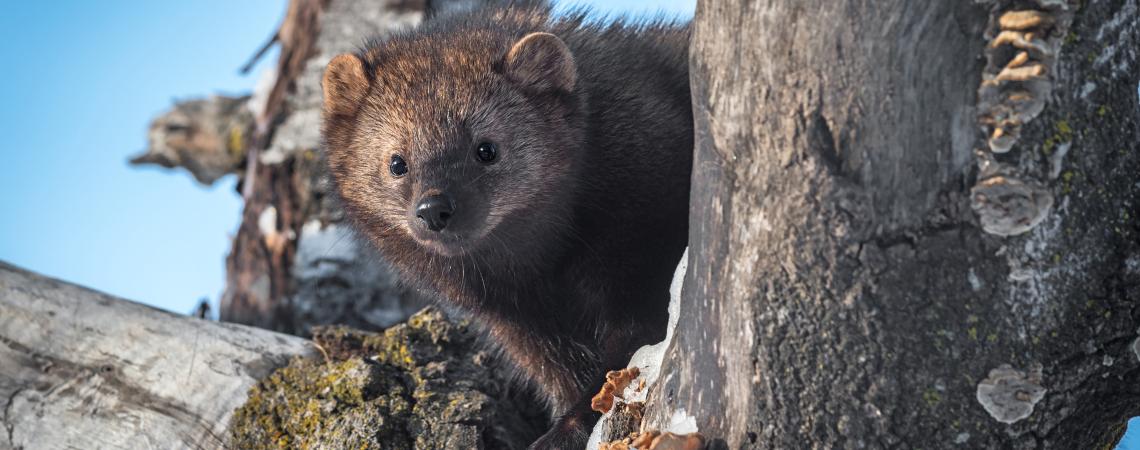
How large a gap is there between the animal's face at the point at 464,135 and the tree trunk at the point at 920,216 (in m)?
1.60

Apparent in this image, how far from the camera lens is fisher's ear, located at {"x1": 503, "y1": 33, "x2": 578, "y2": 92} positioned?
4.65 metres

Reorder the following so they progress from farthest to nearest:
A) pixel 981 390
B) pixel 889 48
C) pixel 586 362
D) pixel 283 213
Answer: pixel 283 213 < pixel 586 362 < pixel 981 390 < pixel 889 48

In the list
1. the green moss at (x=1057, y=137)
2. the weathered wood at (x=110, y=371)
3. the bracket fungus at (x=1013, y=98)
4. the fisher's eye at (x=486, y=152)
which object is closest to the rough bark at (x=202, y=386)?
the weathered wood at (x=110, y=371)

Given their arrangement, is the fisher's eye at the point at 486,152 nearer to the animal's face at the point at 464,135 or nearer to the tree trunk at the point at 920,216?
the animal's face at the point at 464,135

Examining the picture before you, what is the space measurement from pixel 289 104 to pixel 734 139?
17.1 feet

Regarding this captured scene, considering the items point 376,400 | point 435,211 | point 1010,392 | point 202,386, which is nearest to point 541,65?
point 435,211

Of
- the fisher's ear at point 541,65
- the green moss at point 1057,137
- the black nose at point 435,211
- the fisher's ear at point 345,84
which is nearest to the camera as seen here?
the green moss at point 1057,137

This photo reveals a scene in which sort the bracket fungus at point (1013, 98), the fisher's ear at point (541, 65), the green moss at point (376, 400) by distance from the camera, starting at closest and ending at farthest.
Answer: the bracket fungus at point (1013, 98) < the green moss at point (376, 400) < the fisher's ear at point (541, 65)

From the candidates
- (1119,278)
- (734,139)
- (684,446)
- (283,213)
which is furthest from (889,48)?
(283,213)

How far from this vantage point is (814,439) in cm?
300

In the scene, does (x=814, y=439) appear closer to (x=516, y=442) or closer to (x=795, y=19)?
(x=795, y=19)

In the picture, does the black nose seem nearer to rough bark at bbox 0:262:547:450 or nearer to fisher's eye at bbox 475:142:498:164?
fisher's eye at bbox 475:142:498:164

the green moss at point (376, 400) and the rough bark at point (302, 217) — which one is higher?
the rough bark at point (302, 217)

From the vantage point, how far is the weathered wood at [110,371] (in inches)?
186
